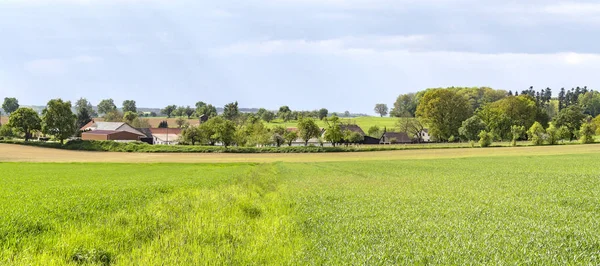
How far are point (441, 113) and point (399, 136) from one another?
39.0 metres

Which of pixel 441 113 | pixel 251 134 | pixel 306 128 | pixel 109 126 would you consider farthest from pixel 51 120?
pixel 441 113

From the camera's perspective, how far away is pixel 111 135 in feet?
465

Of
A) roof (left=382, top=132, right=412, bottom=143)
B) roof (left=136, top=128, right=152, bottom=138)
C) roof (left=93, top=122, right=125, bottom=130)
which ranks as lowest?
roof (left=382, top=132, right=412, bottom=143)

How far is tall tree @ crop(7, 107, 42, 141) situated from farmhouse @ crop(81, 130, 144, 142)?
21.4m

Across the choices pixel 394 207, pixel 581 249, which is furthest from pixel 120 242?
pixel 581 249

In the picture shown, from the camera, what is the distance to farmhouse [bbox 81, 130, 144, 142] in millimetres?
141375

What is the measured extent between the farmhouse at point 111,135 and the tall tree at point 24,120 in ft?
70.1

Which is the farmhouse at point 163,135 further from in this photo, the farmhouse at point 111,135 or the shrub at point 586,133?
the shrub at point 586,133

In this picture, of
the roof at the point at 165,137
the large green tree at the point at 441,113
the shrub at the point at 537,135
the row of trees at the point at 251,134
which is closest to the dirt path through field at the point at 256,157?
the shrub at the point at 537,135

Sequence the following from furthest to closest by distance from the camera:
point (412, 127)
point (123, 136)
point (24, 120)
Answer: point (412, 127)
point (123, 136)
point (24, 120)

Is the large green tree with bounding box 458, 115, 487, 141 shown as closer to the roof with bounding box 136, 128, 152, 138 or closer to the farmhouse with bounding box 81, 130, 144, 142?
the farmhouse with bounding box 81, 130, 144, 142

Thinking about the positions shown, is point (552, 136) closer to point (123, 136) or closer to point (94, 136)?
point (123, 136)

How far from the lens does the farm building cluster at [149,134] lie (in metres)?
144

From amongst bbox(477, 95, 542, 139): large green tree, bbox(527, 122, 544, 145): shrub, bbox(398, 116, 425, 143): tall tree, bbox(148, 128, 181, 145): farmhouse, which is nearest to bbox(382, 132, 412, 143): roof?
bbox(398, 116, 425, 143): tall tree
